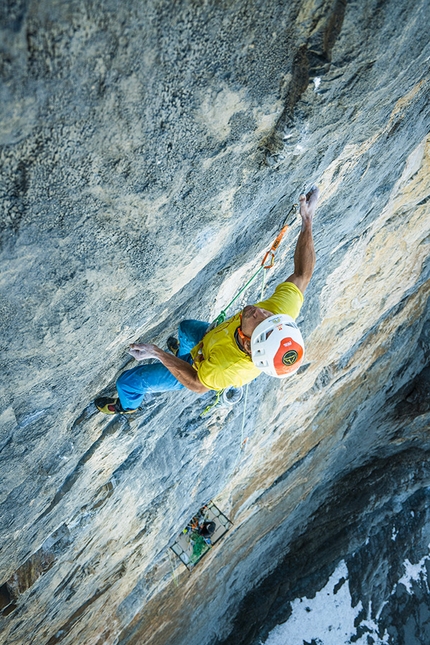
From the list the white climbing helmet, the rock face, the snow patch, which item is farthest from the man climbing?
the snow patch

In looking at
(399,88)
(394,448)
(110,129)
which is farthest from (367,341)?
(110,129)

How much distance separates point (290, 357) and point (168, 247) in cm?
86

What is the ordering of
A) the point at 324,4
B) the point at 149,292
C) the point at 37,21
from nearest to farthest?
the point at 37,21 → the point at 324,4 → the point at 149,292

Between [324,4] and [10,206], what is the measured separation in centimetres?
132

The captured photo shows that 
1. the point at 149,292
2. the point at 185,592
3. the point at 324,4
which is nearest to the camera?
the point at 324,4

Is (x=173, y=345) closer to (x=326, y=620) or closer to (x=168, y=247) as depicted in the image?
(x=168, y=247)

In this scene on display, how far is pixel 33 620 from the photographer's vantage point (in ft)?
13.7

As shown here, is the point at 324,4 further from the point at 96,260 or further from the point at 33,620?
the point at 33,620

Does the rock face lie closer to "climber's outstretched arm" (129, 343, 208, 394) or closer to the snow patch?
"climber's outstretched arm" (129, 343, 208, 394)

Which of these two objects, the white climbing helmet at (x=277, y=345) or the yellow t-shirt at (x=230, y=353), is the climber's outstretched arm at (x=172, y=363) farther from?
the white climbing helmet at (x=277, y=345)

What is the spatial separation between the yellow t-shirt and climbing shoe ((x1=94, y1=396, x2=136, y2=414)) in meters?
0.61

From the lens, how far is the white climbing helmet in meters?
2.49

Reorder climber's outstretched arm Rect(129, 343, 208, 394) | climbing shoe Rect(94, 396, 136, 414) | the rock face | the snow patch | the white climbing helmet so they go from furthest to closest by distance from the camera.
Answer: the snow patch
climbing shoe Rect(94, 396, 136, 414)
climber's outstretched arm Rect(129, 343, 208, 394)
the white climbing helmet
the rock face

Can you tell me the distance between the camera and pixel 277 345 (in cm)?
249
